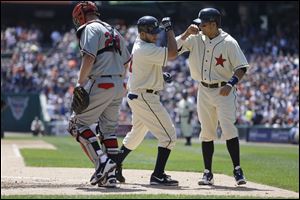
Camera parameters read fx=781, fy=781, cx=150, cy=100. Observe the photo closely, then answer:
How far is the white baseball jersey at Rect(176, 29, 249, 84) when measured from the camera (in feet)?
31.9

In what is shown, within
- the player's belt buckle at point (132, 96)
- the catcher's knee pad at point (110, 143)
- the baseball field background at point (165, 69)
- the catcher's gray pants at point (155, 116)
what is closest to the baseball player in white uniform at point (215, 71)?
the catcher's gray pants at point (155, 116)

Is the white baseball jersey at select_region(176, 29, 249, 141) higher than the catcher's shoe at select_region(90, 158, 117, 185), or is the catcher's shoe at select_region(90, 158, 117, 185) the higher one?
the white baseball jersey at select_region(176, 29, 249, 141)

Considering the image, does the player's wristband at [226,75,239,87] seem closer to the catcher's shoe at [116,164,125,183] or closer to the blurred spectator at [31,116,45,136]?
the catcher's shoe at [116,164,125,183]

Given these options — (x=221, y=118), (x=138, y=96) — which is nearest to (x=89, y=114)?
(x=138, y=96)

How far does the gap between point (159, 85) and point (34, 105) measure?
96.7 ft

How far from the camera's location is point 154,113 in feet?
31.0

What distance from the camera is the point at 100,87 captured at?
8945mm

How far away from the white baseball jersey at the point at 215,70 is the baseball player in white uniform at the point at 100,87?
1.11 meters

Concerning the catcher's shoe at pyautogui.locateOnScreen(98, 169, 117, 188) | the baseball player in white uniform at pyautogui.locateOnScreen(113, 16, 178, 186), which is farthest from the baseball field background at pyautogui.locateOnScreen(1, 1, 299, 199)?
the catcher's shoe at pyautogui.locateOnScreen(98, 169, 117, 188)

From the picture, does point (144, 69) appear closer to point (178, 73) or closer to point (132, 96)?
point (132, 96)

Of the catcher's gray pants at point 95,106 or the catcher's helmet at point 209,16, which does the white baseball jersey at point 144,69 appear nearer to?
the catcher's gray pants at point 95,106

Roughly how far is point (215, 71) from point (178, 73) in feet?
89.6

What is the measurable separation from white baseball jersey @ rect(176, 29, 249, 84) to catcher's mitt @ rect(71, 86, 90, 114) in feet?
5.48

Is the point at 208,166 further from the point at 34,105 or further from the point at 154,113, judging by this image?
the point at 34,105
